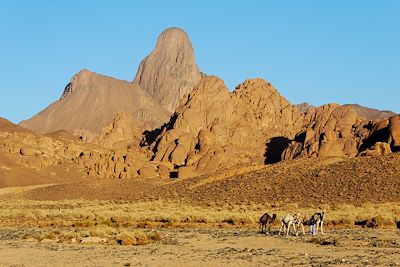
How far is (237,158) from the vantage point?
11419 centimetres

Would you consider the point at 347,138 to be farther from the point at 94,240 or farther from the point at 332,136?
the point at 94,240

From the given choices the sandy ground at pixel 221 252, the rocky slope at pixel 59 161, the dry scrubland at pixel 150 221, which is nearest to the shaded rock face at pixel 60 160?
the rocky slope at pixel 59 161

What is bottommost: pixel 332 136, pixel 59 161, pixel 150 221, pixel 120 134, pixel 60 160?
pixel 150 221

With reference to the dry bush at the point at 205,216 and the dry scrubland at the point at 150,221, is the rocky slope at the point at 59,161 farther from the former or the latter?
the dry scrubland at the point at 150,221

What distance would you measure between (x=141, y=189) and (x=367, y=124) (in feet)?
127

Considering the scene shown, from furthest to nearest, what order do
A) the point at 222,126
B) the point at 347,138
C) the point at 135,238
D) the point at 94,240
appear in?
the point at 222,126
the point at 347,138
the point at 94,240
the point at 135,238

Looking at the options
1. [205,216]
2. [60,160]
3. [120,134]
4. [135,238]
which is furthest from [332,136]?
[135,238]

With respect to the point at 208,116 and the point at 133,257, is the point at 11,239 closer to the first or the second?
the point at 133,257

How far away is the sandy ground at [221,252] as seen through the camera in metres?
21.8

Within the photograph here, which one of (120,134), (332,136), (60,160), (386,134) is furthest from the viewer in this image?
(120,134)

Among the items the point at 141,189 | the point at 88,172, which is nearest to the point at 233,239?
the point at 141,189

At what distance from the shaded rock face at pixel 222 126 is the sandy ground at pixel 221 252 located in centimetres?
7372

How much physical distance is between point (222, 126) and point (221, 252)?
99.9 meters

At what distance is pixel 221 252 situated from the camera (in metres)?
25.3
